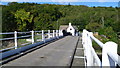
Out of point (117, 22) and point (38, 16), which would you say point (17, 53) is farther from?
point (117, 22)

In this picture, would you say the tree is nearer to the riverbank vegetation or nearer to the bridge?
the riverbank vegetation

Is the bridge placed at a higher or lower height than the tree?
lower

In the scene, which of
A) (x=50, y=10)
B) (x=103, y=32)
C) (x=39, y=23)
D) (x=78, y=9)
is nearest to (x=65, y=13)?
(x=78, y=9)

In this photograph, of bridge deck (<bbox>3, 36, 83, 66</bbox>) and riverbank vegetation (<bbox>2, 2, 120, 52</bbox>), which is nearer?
bridge deck (<bbox>3, 36, 83, 66</bbox>)

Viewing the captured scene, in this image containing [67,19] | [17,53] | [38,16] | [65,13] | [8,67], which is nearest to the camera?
[8,67]

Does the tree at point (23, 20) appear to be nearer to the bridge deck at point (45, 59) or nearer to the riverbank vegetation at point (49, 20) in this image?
the riverbank vegetation at point (49, 20)

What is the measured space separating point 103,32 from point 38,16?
29143mm

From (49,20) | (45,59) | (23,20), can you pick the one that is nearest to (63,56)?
(45,59)

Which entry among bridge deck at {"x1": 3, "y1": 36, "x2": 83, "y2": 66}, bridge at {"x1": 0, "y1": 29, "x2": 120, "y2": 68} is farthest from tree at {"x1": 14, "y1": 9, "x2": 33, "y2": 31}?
bridge deck at {"x1": 3, "y1": 36, "x2": 83, "y2": 66}

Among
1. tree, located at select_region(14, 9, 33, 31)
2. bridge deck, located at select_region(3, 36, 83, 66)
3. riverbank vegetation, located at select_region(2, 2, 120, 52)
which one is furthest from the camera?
tree, located at select_region(14, 9, 33, 31)

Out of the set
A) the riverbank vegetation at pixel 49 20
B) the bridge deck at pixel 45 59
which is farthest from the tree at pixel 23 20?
the bridge deck at pixel 45 59

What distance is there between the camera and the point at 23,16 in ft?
221

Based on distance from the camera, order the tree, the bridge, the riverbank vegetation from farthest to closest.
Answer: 1. the tree
2. the riverbank vegetation
3. the bridge

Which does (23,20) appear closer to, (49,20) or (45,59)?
(49,20)
